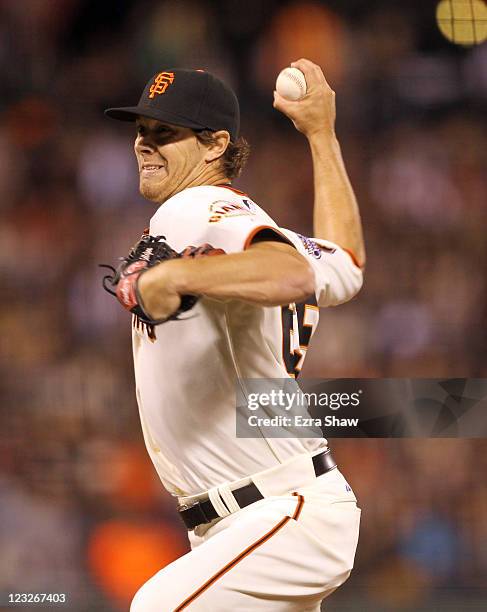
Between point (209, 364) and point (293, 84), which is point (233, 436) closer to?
point (209, 364)

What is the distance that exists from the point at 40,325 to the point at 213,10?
3.91 ft

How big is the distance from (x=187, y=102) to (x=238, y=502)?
64 centimetres

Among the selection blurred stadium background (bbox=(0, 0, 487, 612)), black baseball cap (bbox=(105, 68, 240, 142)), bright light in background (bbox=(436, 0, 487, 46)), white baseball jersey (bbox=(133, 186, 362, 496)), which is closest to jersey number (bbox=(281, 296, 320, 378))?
white baseball jersey (bbox=(133, 186, 362, 496))

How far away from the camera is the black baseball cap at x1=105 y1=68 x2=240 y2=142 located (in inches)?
60.0

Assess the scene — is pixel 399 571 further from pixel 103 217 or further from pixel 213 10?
pixel 213 10

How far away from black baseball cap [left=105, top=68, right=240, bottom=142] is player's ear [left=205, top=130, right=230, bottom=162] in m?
0.01

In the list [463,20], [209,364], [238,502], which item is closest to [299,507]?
[238,502]

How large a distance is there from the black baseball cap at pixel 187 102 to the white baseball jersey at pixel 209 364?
0.59 feet

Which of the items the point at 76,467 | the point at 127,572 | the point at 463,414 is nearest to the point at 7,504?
the point at 76,467

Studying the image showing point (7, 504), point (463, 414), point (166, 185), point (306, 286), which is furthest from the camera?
point (7, 504)

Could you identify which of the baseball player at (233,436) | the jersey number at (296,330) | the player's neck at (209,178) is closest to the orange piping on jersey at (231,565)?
the baseball player at (233,436)

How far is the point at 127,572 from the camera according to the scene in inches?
116

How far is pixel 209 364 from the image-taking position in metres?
1.35

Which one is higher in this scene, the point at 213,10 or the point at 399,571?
the point at 213,10
